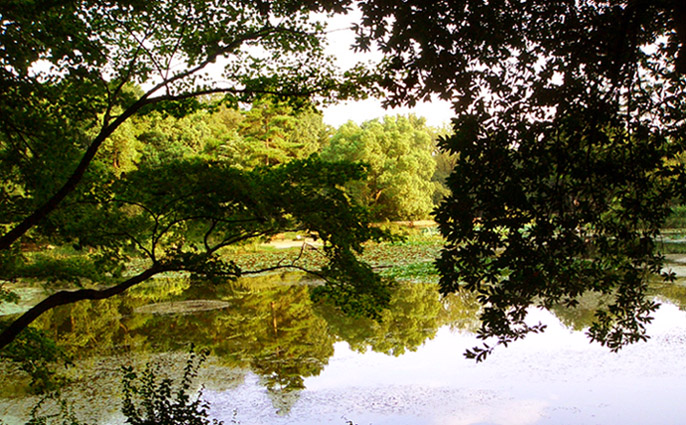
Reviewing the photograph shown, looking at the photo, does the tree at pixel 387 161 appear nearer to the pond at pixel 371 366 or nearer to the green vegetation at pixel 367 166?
the pond at pixel 371 366

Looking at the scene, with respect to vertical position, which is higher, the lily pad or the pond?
the lily pad

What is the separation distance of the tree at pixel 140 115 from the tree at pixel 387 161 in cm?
2206

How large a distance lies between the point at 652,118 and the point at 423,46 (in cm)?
190

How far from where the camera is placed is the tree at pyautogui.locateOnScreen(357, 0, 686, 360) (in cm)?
422

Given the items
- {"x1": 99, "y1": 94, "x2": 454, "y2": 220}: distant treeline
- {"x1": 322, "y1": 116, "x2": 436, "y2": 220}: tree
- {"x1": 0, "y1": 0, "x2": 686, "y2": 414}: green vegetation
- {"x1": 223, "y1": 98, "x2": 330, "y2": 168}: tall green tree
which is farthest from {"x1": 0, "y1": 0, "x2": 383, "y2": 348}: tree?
{"x1": 322, "y1": 116, "x2": 436, "y2": 220}: tree

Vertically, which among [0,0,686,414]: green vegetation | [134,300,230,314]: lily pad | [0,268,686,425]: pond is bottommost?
[0,268,686,425]: pond

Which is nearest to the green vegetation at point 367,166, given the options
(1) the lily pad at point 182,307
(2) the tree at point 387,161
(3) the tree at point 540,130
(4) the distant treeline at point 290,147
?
(3) the tree at point 540,130

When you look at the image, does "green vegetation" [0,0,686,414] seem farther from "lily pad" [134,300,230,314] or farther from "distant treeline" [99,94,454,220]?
"distant treeline" [99,94,454,220]

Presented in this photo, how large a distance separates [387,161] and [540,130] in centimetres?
2439

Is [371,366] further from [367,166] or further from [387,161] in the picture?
[387,161]

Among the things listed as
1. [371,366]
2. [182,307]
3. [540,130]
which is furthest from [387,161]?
[540,130]

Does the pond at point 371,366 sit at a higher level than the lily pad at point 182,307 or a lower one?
lower

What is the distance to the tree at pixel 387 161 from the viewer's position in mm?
28328

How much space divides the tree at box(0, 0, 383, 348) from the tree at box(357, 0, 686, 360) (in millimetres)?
989
